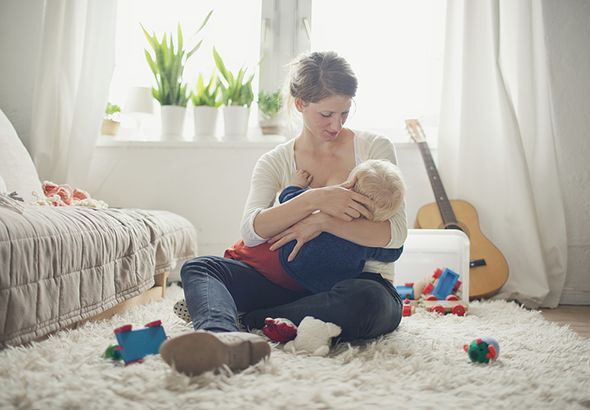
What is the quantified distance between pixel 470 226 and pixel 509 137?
466 millimetres

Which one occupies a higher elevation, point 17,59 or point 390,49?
point 390,49

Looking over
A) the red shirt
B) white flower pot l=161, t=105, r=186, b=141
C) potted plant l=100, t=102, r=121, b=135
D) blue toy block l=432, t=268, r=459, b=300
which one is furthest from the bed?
blue toy block l=432, t=268, r=459, b=300

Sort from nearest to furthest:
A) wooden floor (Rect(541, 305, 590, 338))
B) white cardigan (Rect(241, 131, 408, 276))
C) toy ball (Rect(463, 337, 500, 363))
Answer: toy ball (Rect(463, 337, 500, 363)), white cardigan (Rect(241, 131, 408, 276)), wooden floor (Rect(541, 305, 590, 338))

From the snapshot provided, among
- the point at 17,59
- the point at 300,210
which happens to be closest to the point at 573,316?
the point at 300,210

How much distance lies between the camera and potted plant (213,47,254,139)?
3025mm

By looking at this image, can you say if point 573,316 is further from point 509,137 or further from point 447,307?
point 509,137

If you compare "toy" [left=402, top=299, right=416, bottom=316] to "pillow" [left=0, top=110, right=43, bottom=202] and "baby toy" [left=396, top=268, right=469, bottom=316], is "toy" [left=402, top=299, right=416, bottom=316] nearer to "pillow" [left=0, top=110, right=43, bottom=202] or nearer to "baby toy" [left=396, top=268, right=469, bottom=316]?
"baby toy" [left=396, top=268, right=469, bottom=316]

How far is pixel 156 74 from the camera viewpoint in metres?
3.03

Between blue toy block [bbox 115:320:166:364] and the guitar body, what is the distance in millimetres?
1734

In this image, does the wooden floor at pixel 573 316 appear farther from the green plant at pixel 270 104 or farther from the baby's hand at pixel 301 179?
the green plant at pixel 270 104

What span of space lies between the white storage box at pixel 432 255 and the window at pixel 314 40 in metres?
0.92

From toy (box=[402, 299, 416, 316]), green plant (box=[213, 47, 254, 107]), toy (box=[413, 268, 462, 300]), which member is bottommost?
toy (box=[402, 299, 416, 316])

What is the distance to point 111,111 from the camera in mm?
3072

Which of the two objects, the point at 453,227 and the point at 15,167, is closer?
the point at 15,167
